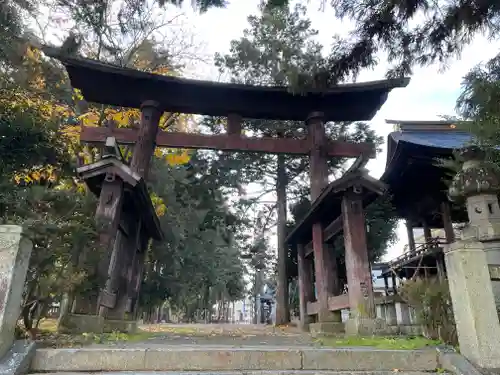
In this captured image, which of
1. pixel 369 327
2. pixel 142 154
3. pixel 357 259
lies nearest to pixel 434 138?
pixel 357 259

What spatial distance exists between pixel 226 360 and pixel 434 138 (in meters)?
12.0

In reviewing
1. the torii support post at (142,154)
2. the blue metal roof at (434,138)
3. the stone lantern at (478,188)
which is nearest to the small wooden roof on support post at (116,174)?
the torii support post at (142,154)

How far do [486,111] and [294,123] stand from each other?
11580mm

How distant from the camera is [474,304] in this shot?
12.3ft

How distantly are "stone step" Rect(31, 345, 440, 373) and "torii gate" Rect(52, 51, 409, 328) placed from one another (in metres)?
4.53

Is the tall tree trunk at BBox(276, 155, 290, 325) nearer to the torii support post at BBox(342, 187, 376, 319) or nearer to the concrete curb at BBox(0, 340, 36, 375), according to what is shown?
the torii support post at BBox(342, 187, 376, 319)

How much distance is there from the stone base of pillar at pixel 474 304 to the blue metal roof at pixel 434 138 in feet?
24.6

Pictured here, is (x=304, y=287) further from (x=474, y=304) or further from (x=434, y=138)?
(x=434, y=138)

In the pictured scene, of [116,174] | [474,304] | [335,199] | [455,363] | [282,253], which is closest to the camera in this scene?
[455,363]

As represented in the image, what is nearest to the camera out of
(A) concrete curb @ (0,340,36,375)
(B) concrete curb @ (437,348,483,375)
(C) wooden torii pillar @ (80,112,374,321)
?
(A) concrete curb @ (0,340,36,375)

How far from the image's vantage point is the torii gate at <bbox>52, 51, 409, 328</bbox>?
8508mm

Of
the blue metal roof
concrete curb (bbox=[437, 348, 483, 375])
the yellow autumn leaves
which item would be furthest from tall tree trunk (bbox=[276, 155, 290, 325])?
concrete curb (bbox=[437, 348, 483, 375])

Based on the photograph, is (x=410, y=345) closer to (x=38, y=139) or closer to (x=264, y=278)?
(x=38, y=139)

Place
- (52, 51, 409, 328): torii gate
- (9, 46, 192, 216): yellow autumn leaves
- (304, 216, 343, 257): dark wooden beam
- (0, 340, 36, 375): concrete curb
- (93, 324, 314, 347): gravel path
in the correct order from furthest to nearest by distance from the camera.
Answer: (9, 46, 192, 216): yellow autumn leaves → (52, 51, 409, 328): torii gate → (304, 216, 343, 257): dark wooden beam → (93, 324, 314, 347): gravel path → (0, 340, 36, 375): concrete curb
